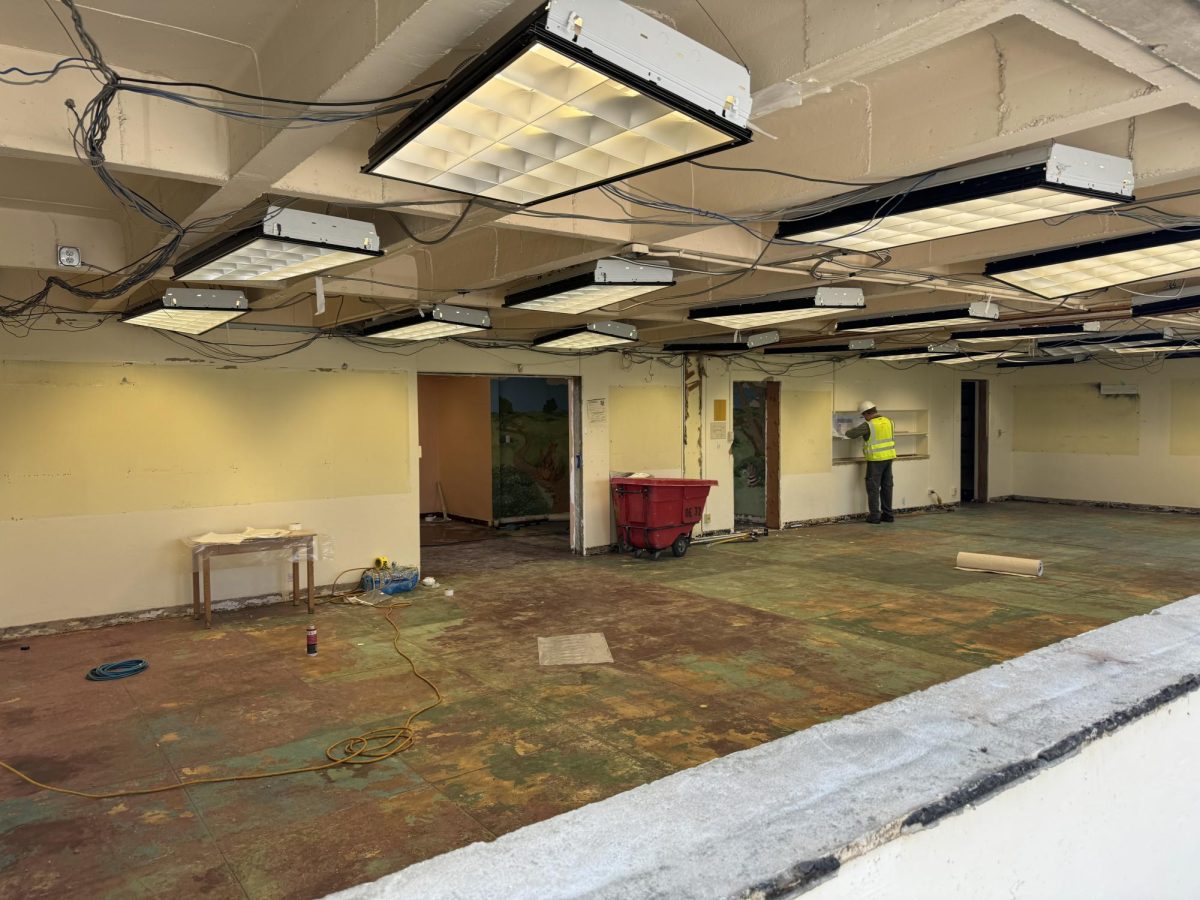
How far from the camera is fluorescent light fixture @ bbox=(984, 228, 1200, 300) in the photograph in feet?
12.4

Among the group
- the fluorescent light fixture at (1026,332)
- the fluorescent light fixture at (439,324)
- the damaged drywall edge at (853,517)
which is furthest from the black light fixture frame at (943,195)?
the damaged drywall edge at (853,517)

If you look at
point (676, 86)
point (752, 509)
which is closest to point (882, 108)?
point (676, 86)

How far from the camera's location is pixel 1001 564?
7613mm

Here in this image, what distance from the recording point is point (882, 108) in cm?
275

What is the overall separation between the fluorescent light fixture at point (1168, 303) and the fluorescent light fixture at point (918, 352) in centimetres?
316

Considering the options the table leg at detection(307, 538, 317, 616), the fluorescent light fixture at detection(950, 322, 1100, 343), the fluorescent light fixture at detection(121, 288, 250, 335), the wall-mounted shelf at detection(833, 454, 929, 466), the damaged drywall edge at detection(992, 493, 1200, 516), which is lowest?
the damaged drywall edge at detection(992, 493, 1200, 516)

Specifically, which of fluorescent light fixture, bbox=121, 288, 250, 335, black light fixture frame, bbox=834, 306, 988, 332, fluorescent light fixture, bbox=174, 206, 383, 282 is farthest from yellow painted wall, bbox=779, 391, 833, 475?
fluorescent light fixture, bbox=174, 206, 383, 282

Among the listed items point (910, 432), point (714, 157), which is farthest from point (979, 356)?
point (714, 157)

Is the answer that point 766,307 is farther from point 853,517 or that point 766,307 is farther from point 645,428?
point 853,517

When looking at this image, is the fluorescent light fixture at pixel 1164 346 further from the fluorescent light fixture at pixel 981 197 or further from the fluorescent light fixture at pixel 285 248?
the fluorescent light fixture at pixel 285 248

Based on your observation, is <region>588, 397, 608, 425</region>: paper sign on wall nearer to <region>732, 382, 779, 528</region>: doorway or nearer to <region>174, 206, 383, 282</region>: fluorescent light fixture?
<region>732, 382, 779, 528</region>: doorway

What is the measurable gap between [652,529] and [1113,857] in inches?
266

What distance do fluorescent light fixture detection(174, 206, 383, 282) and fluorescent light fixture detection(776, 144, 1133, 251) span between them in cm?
199

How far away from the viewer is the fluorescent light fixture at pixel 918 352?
31.2 ft
